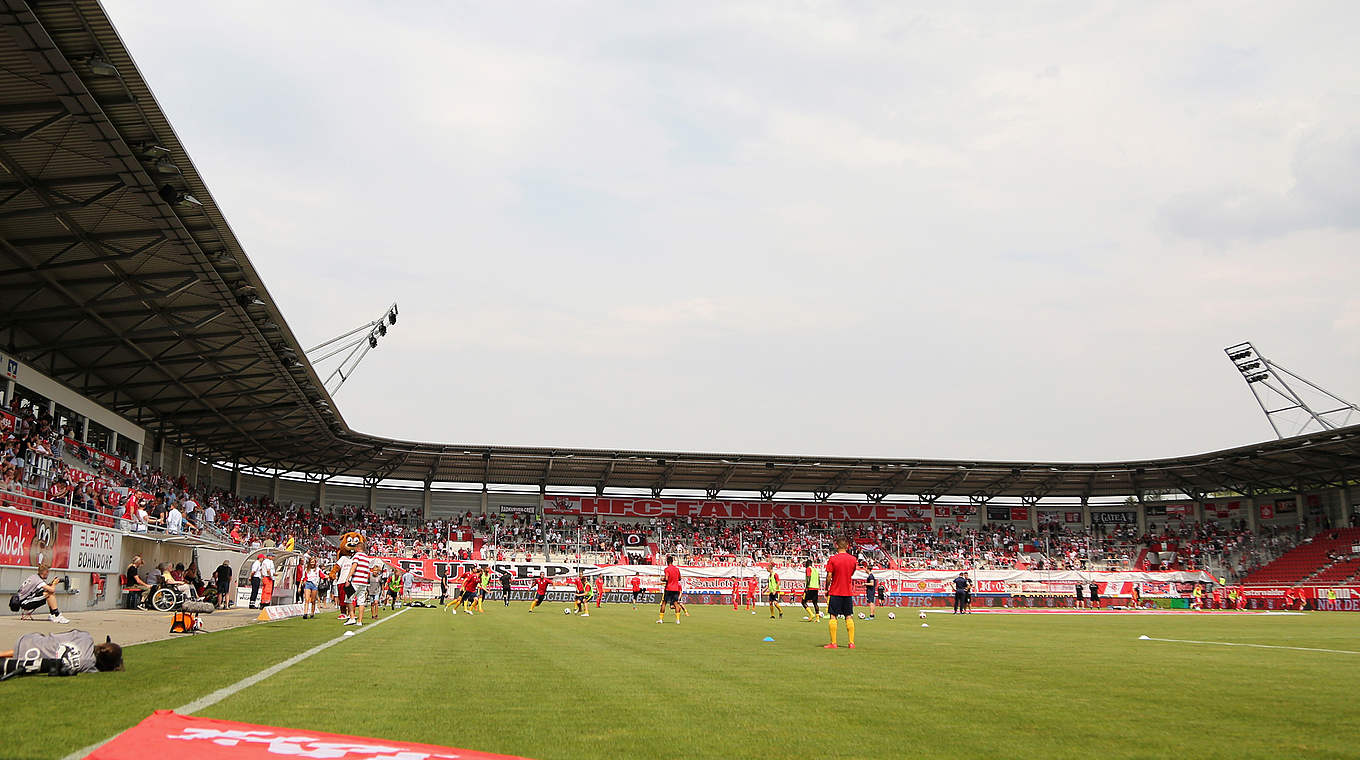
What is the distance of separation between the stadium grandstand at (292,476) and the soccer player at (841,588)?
15340 millimetres

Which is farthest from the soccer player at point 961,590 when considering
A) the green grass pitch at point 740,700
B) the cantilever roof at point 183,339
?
the cantilever roof at point 183,339

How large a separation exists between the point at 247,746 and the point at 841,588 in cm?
1152

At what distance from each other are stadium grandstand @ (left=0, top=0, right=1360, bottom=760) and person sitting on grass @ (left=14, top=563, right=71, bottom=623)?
1.56 meters

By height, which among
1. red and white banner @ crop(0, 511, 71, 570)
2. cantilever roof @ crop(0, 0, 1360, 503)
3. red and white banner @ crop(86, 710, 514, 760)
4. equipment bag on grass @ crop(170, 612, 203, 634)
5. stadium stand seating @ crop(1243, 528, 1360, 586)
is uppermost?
cantilever roof @ crop(0, 0, 1360, 503)

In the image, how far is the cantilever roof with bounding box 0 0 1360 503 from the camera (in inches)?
692

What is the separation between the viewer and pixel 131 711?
6355 millimetres

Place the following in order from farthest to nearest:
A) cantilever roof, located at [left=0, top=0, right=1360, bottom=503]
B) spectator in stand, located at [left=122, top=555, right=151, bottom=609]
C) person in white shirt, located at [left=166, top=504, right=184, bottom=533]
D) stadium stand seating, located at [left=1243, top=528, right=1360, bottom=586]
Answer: stadium stand seating, located at [left=1243, top=528, right=1360, bottom=586]
person in white shirt, located at [left=166, top=504, right=184, bottom=533]
spectator in stand, located at [left=122, top=555, right=151, bottom=609]
cantilever roof, located at [left=0, top=0, right=1360, bottom=503]

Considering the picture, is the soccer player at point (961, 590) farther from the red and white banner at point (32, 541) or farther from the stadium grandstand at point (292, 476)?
the red and white banner at point (32, 541)

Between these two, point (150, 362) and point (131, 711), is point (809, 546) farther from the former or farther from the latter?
point (131, 711)

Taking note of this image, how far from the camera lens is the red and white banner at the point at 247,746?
171 inches

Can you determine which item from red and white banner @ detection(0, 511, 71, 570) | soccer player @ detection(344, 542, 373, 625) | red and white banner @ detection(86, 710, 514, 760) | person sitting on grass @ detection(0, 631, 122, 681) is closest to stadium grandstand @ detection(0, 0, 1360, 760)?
A: red and white banner @ detection(0, 511, 71, 570)

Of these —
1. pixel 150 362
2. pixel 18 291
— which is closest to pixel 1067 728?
pixel 18 291

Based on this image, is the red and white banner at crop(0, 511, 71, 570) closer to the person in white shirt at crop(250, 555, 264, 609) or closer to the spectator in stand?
the spectator in stand

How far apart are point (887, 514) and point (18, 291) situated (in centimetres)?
5677
